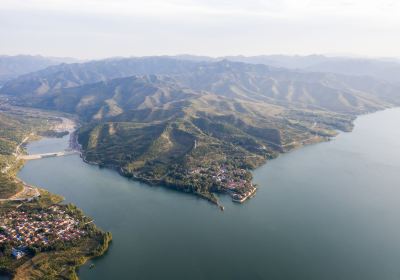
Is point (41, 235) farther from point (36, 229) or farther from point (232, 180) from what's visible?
point (232, 180)

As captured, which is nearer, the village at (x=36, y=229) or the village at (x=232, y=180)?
the village at (x=36, y=229)

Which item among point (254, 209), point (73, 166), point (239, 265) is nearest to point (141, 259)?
point (239, 265)

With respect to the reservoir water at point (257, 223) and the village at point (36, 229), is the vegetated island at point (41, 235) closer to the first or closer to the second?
the village at point (36, 229)

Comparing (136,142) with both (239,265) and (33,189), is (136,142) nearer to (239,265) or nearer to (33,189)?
(33,189)

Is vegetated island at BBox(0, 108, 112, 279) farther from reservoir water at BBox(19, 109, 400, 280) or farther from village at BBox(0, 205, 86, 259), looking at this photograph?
reservoir water at BBox(19, 109, 400, 280)

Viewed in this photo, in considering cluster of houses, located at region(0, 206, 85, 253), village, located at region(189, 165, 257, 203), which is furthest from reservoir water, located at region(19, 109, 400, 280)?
cluster of houses, located at region(0, 206, 85, 253)

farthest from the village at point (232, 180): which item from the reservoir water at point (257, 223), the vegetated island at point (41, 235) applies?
the vegetated island at point (41, 235)

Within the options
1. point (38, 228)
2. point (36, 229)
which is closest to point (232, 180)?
point (38, 228)
